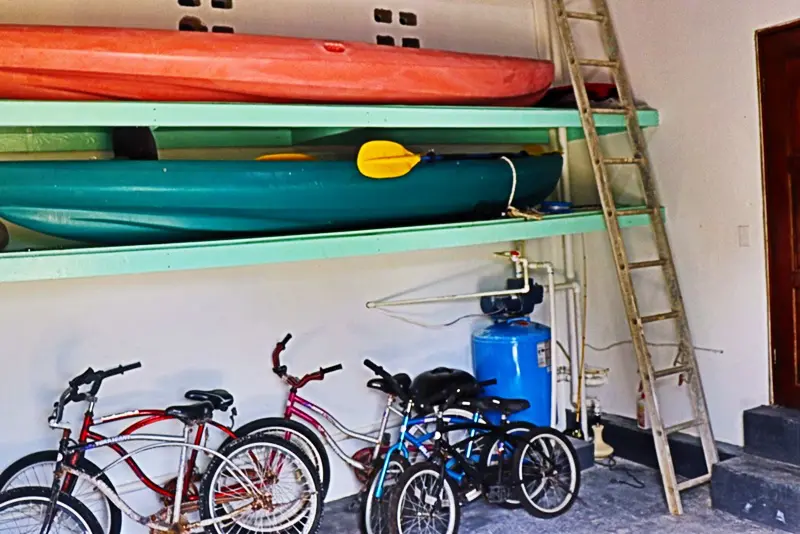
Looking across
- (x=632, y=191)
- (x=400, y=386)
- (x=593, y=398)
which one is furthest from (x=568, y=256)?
(x=400, y=386)

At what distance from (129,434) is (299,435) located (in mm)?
788

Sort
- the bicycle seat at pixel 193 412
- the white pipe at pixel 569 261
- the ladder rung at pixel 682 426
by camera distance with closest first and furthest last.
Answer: the bicycle seat at pixel 193 412 < the ladder rung at pixel 682 426 < the white pipe at pixel 569 261

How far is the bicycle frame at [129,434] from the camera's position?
303 cm

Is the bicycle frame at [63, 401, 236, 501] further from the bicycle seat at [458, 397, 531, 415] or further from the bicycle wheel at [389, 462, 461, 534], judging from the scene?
the bicycle seat at [458, 397, 531, 415]

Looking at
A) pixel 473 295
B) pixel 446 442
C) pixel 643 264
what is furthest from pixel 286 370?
pixel 643 264

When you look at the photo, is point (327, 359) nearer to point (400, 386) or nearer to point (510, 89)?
point (400, 386)

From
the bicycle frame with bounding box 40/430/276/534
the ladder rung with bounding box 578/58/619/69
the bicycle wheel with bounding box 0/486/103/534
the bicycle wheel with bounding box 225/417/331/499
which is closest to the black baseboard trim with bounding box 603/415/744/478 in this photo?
the bicycle wheel with bounding box 225/417/331/499

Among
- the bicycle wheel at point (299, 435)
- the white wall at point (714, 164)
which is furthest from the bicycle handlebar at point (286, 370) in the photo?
the white wall at point (714, 164)

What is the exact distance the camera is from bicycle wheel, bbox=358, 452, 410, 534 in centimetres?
342

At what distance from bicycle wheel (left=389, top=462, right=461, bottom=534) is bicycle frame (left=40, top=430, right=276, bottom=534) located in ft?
2.25

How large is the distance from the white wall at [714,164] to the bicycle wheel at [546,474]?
2.75ft

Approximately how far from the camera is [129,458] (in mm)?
3250

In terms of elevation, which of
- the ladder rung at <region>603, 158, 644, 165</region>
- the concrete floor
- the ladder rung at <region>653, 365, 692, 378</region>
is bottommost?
the concrete floor

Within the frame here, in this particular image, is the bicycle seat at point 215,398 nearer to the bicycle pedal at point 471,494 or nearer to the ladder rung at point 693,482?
the bicycle pedal at point 471,494
